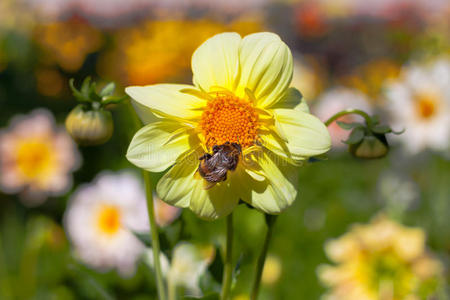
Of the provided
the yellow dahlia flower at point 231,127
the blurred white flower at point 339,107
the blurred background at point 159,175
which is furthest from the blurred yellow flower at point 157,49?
the yellow dahlia flower at point 231,127

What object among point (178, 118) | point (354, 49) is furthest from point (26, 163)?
point (354, 49)

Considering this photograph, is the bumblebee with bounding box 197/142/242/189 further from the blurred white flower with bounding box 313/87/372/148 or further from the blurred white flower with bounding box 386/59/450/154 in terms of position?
the blurred white flower with bounding box 313/87/372/148

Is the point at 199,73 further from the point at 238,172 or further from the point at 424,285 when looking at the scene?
the point at 424,285

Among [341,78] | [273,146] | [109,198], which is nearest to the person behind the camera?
[273,146]

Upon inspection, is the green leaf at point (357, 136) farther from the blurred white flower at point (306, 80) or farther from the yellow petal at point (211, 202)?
the blurred white flower at point (306, 80)

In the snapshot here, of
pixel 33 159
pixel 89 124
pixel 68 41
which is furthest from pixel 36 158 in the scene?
pixel 68 41

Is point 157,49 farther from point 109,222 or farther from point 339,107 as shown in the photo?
point 109,222

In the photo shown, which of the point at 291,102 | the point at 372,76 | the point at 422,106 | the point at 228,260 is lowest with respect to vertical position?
the point at 372,76
